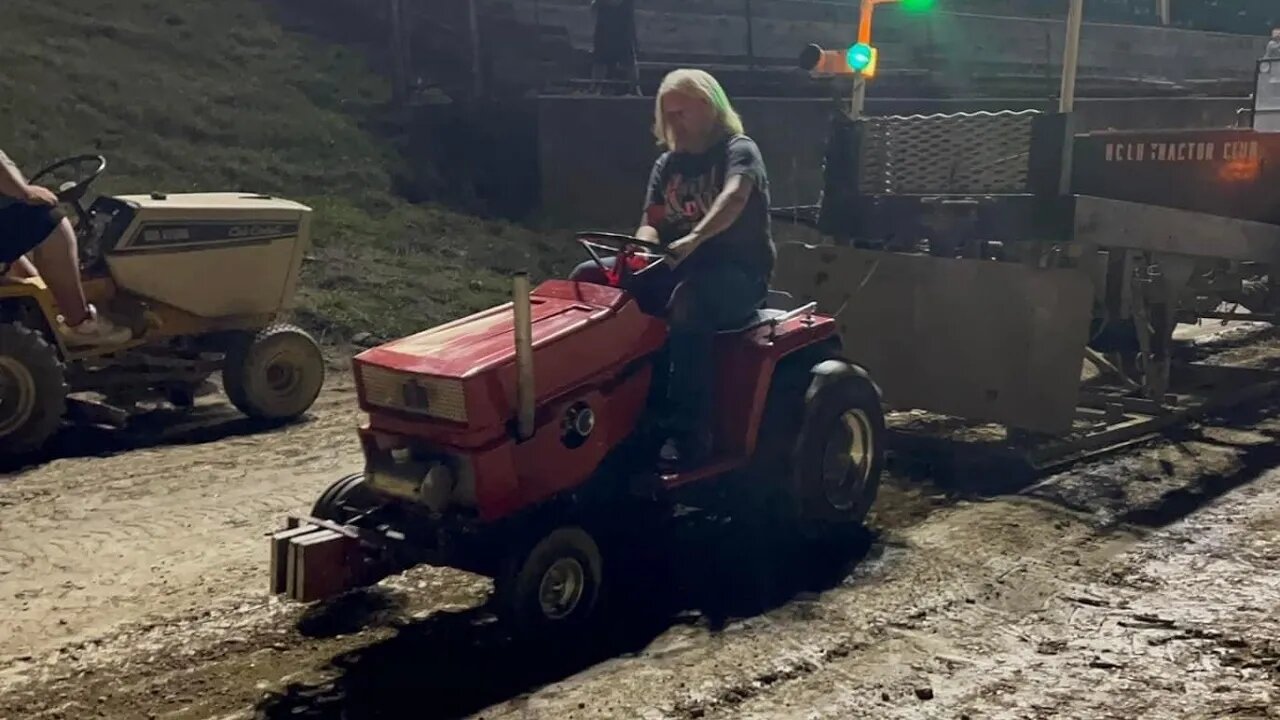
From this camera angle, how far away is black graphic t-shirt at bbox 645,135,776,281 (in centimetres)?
513

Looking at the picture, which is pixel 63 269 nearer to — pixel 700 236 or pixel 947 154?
pixel 700 236

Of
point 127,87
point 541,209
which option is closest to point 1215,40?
point 541,209

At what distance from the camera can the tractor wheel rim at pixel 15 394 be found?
671cm

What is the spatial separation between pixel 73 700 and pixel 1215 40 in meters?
25.3

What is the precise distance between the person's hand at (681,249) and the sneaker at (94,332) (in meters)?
3.65

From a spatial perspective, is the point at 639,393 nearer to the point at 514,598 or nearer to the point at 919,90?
the point at 514,598

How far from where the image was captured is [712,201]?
17.1 ft

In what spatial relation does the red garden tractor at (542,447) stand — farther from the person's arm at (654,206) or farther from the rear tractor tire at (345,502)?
the person's arm at (654,206)

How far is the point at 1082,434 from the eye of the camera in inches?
272

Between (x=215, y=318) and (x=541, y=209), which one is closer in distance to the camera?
(x=215, y=318)

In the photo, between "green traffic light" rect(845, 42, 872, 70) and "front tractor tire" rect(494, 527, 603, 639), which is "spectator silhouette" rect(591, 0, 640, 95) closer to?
"green traffic light" rect(845, 42, 872, 70)

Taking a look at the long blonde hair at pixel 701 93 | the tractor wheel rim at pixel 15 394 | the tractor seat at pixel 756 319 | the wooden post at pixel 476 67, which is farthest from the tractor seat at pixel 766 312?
the wooden post at pixel 476 67

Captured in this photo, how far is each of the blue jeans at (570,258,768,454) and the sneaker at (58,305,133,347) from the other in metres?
3.26

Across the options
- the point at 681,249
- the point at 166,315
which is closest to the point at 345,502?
the point at 681,249
